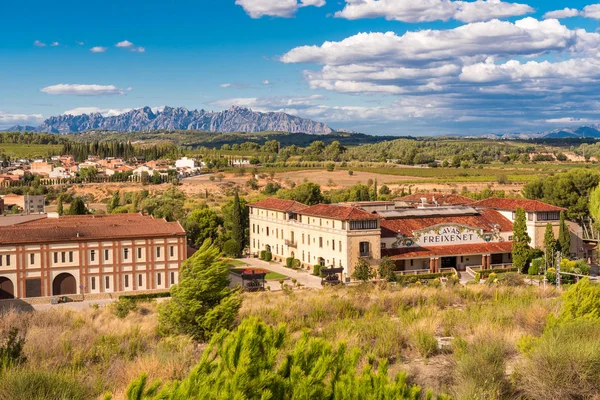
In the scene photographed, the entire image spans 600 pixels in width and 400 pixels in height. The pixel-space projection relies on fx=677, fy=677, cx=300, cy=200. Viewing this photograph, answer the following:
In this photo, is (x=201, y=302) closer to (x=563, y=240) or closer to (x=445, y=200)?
(x=563, y=240)

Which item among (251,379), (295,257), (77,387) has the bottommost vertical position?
(295,257)

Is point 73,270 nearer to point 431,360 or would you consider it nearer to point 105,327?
point 105,327

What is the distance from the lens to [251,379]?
272 inches

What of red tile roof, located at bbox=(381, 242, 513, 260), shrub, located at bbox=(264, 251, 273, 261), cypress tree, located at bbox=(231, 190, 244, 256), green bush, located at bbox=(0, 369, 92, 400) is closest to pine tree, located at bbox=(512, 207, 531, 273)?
red tile roof, located at bbox=(381, 242, 513, 260)

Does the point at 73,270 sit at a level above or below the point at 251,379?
below

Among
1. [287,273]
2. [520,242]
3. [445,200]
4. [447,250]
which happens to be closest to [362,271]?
[287,273]

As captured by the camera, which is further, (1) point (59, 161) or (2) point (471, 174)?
(1) point (59, 161)

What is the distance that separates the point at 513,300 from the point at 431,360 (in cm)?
760

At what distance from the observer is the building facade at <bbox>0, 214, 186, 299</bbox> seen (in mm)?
37875

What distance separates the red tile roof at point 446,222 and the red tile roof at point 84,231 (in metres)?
14.4

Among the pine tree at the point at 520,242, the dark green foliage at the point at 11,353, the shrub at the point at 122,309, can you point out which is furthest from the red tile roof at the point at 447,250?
the dark green foliage at the point at 11,353

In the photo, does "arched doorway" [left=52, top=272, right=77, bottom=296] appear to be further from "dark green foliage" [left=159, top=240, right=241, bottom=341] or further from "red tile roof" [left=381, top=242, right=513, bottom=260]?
"dark green foliage" [left=159, top=240, right=241, bottom=341]

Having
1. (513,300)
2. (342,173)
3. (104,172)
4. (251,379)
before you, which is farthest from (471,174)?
(251,379)

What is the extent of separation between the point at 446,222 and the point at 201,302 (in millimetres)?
32114
